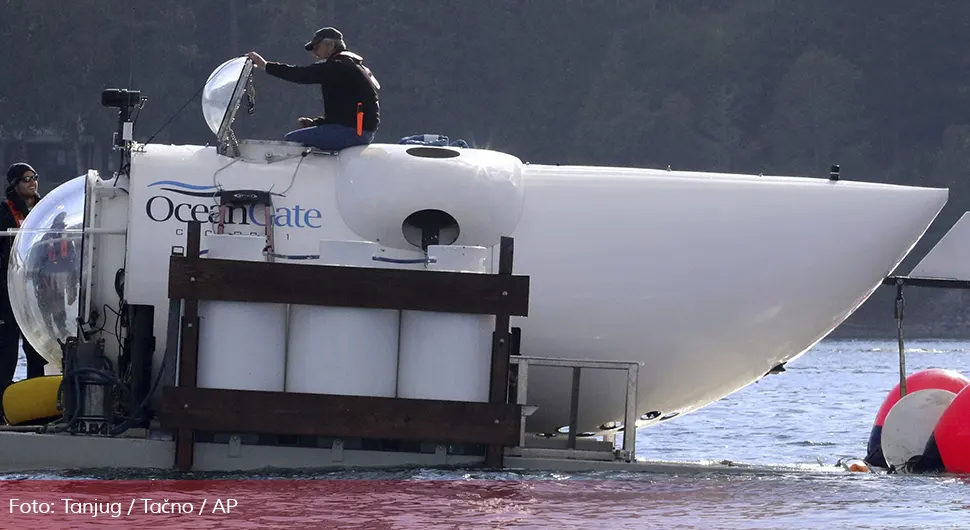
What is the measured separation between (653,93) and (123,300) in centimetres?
8664

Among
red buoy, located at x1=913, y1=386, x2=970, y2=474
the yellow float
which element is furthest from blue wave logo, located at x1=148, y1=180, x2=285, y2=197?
red buoy, located at x1=913, y1=386, x2=970, y2=474

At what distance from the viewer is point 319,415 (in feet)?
32.6

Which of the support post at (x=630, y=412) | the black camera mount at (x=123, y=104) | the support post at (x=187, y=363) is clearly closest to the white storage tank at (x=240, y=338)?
the support post at (x=187, y=363)

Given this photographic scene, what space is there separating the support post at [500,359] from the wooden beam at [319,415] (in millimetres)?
117

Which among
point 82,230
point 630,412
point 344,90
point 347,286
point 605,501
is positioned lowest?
point 605,501

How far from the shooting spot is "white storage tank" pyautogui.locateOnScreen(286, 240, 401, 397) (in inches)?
393

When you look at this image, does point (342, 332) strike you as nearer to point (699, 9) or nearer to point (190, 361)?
point (190, 361)

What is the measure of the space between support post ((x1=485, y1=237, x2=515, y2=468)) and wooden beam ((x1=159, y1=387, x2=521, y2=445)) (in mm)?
117

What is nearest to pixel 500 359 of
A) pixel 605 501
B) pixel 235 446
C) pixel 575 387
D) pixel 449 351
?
pixel 449 351

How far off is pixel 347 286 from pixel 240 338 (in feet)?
2.20

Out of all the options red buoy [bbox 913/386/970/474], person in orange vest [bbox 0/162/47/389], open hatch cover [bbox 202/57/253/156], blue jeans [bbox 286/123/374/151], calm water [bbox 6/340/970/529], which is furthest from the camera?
person in orange vest [bbox 0/162/47/389]

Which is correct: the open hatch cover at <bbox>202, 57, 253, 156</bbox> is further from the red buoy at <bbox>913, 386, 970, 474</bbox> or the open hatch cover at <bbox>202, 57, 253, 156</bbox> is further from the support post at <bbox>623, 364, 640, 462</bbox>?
the red buoy at <bbox>913, 386, 970, 474</bbox>

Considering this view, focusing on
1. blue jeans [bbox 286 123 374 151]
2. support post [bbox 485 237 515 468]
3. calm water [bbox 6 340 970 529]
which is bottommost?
calm water [bbox 6 340 970 529]

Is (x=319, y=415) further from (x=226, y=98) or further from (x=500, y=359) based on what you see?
(x=226, y=98)
